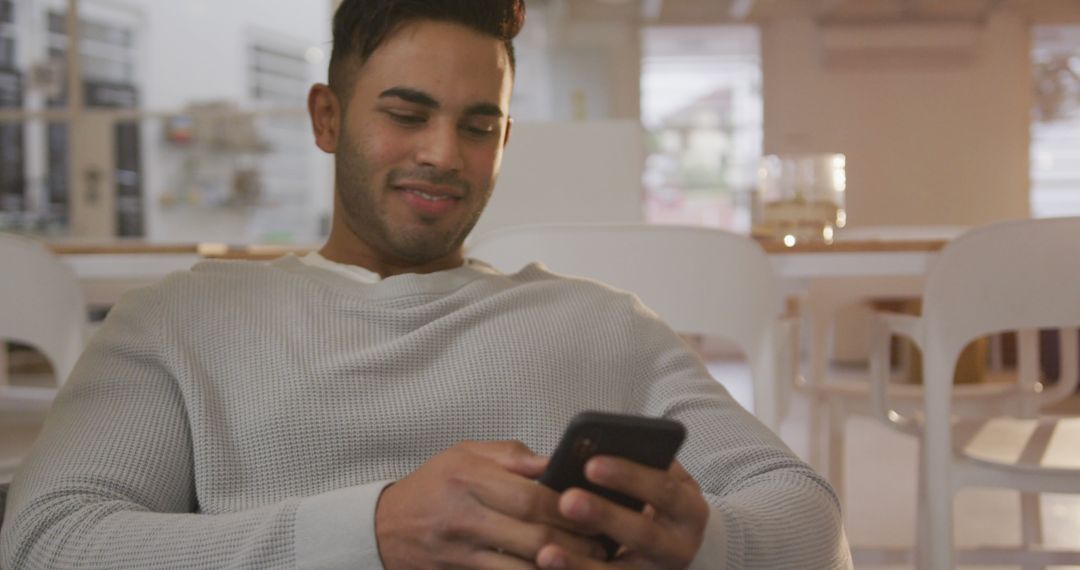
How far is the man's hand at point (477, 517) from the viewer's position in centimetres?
72

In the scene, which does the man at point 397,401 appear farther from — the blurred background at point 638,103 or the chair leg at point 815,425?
the blurred background at point 638,103

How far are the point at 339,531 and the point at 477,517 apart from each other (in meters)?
0.12

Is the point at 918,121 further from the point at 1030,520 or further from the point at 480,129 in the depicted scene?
the point at 480,129

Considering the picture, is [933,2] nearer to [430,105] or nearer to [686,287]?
[686,287]

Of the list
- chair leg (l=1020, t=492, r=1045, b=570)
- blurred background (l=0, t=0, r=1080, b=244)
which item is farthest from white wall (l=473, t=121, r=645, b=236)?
blurred background (l=0, t=0, r=1080, b=244)

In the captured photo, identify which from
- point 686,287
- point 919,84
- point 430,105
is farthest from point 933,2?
point 430,105

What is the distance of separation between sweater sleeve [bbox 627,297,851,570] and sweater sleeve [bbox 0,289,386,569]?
0.94 feet

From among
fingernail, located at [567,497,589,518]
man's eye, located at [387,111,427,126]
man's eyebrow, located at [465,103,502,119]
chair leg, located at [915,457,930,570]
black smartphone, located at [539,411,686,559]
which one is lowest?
chair leg, located at [915,457,930,570]

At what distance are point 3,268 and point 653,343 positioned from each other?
1062 millimetres

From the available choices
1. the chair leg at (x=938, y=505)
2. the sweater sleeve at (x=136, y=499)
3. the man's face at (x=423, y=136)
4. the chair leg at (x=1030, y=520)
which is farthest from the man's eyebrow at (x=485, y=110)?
the chair leg at (x=1030, y=520)

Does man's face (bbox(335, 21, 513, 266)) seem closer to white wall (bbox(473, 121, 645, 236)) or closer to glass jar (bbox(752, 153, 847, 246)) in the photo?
white wall (bbox(473, 121, 645, 236))

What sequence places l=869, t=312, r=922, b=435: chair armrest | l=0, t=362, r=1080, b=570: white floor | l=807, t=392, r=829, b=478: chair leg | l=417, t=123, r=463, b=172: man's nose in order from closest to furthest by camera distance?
l=417, t=123, r=463, b=172: man's nose → l=869, t=312, r=922, b=435: chair armrest → l=807, t=392, r=829, b=478: chair leg → l=0, t=362, r=1080, b=570: white floor

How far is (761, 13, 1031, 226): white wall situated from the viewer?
793cm

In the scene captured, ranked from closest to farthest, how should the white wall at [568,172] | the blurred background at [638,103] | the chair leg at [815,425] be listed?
the white wall at [568,172]
the chair leg at [815,425]
the blurred background at [638,103]
